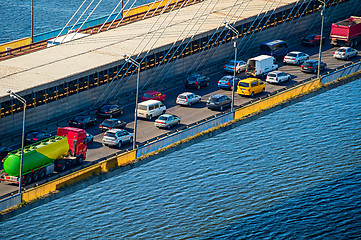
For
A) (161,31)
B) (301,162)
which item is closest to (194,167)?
(301,162)

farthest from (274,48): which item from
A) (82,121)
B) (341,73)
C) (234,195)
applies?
(82,121)

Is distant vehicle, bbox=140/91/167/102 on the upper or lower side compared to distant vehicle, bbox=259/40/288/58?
lower

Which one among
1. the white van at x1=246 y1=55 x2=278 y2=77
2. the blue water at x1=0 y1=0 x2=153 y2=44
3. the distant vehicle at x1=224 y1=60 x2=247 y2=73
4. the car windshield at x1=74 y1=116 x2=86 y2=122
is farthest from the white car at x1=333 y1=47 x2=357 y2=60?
the blue water at x1=0 y1=0 x2=153 y2=44

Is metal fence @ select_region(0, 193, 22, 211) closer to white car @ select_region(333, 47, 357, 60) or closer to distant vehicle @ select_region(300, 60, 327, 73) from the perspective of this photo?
distant vehicle @ select_region(300, 60, 327, 73)

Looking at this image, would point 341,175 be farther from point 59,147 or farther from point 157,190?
point 59,147

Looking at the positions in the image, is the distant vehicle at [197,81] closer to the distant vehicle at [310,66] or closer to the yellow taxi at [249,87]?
the yellow taxi at [249,87]

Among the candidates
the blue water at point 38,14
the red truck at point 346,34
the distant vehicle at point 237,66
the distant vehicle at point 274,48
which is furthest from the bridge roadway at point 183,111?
the blue water at point 38,14

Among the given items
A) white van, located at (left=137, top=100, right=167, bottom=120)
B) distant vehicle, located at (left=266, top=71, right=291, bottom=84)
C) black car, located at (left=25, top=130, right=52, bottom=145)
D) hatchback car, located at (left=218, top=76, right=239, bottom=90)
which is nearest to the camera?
black car, located at (left=25, top=130, right=52, bottom=145)
